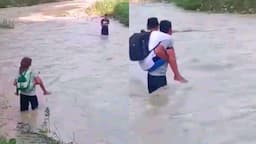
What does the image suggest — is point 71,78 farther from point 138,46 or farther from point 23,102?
point 138,46

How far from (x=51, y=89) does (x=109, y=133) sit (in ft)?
11.3

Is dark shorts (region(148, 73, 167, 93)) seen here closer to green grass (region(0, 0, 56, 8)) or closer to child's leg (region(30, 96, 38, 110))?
child's leg (region(30, 96, 38, 110))

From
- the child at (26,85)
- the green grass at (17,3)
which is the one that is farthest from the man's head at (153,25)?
the green grass at (17,3)

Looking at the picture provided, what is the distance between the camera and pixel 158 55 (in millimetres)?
7277

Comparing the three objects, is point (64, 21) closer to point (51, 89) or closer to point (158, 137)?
point (51, 89)

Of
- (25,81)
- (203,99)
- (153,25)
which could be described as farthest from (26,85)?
(203,99)

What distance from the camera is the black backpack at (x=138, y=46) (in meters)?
7.16

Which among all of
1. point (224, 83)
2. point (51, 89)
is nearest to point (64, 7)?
point (51, 89)

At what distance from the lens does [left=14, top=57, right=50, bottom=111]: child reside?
8.34m

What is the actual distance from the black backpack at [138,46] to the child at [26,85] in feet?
5.55

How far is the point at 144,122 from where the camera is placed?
714cm

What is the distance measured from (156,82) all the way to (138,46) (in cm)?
60

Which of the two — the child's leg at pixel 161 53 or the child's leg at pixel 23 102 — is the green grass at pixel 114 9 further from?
the child's leg at pixel 161 53

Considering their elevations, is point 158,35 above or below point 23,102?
above
